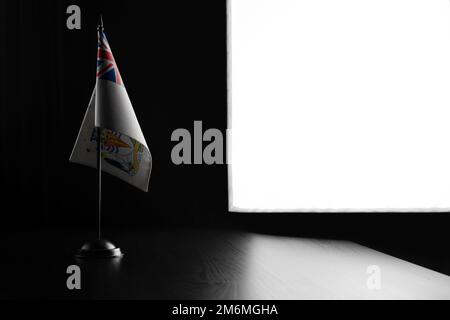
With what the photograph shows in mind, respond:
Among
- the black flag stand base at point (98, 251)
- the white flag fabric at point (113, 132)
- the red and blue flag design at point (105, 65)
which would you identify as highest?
the red and blue flag design at point (105, 65)

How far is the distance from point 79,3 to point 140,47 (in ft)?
1.51

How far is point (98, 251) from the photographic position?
1.59 meters

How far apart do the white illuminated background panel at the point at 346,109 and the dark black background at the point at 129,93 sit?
0.28 m

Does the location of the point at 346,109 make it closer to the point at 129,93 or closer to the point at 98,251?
the point at 129,93

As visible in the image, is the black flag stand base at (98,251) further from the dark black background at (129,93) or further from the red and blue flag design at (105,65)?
the dark black background at (129,93)

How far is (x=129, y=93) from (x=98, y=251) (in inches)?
56.3

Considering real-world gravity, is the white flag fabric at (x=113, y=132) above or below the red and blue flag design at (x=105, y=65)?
below

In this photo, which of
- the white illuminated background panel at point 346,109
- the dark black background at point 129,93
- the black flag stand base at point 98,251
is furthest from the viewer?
the dark black background at point 129,93

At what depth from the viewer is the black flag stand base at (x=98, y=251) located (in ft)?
5.19

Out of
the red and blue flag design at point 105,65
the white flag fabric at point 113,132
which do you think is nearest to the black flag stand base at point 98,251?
the white flag fabric at point 113,132

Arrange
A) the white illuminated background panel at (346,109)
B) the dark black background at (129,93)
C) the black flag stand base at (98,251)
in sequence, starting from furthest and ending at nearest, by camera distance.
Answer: the dark black background at (129,93), the white illuminated background panel at (346,109), the black flag stand base at (98,251)

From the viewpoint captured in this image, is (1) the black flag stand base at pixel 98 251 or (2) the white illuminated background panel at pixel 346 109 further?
(2) the white illuminated background panel at pixel 346 109

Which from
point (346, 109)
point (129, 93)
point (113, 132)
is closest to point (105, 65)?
point (113, 132)

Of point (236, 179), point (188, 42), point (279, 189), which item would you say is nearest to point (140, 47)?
point (188, 42)
